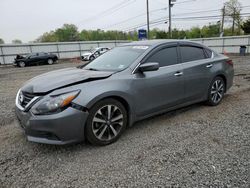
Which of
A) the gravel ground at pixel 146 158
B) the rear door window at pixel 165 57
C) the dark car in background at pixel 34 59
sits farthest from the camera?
the dark car in background at pixel 34 59

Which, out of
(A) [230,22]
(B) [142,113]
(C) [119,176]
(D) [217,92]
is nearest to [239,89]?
(D) [217,92]

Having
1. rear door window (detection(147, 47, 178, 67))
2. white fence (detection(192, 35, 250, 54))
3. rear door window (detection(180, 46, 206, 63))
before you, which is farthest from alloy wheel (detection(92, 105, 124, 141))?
white fence (detection(192, 35, 250, 54))

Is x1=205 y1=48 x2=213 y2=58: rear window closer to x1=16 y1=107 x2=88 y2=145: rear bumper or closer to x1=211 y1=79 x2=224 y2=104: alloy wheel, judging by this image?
x1=211 y1=79 x2=224 y2=104: alloy wheel

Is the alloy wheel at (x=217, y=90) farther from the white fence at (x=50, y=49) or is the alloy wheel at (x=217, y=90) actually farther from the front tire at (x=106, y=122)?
the white fence at (x=50, y=49)

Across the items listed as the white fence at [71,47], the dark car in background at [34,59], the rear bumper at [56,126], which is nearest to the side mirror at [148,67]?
the rear bumper at [56,126]

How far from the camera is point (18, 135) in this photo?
10.3 ft

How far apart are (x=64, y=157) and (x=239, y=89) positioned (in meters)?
5.36

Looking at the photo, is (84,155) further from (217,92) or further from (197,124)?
(217,92)

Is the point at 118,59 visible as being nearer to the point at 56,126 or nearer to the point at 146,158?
the point at 56,126

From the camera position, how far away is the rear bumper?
7.59ft

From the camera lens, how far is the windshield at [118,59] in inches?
124

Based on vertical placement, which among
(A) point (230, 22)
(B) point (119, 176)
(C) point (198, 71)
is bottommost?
(B) point (119, 176)

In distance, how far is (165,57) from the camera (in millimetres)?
3400

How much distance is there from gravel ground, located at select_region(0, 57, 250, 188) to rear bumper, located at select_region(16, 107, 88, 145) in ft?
0.93
